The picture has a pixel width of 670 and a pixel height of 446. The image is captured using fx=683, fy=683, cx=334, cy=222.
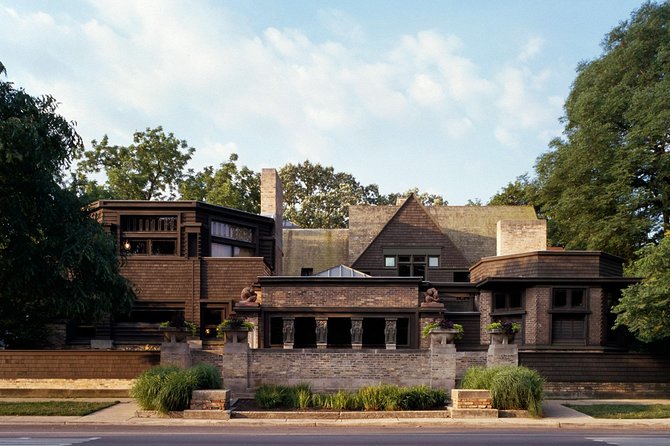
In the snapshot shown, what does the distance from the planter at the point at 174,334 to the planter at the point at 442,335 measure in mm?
9328

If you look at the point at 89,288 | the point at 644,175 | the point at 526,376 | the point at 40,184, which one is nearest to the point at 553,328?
the point at 526,376

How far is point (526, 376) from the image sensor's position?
21359mm

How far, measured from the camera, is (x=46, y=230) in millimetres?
24500

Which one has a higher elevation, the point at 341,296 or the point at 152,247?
the point at 152,247

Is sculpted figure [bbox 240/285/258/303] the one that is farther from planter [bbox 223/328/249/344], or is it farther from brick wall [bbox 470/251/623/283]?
brick wall [bbox 470/251/623/283]

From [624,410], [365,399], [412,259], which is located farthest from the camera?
[412,259]

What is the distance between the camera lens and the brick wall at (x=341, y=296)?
31.6 m

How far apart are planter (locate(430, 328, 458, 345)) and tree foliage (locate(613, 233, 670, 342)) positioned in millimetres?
6468

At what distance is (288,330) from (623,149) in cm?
2538

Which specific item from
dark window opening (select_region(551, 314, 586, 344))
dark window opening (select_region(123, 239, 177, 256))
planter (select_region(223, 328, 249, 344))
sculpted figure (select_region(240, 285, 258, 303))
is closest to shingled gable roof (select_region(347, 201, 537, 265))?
dark window opening (select_region(551, 314, 586, 344))

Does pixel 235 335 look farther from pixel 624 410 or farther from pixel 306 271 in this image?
pixel 306 271

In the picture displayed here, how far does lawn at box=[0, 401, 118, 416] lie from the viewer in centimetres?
2084

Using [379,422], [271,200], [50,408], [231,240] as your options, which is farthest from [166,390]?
[271,200]

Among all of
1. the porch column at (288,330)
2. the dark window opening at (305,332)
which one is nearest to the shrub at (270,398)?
the porch column at (288,330)
